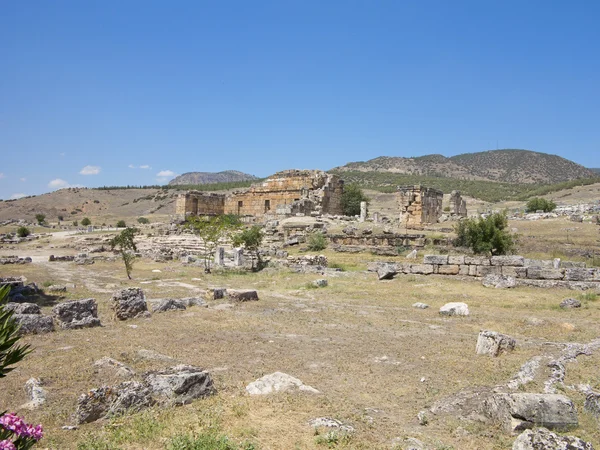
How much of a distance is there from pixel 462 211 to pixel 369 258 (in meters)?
18.7

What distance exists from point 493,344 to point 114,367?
553cm

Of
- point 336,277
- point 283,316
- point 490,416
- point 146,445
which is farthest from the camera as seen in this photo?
point 336,277

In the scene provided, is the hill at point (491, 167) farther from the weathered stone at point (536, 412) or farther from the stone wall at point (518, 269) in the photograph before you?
the weathered stone at point (536, 412)

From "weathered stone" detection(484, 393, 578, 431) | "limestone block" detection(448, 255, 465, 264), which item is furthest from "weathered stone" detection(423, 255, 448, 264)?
"weathered stone" detection(484, 393, 578, 431)

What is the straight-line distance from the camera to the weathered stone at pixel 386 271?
53.2 ft

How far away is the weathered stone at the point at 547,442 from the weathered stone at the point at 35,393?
4.82 metres

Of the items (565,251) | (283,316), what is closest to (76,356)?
(283,316)

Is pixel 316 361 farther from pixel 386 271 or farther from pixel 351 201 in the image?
pixel 351 201

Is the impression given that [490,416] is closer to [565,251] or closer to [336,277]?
[336,277]

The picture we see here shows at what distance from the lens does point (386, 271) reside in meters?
16.3

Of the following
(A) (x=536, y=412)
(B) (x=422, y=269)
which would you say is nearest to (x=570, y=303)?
(B) (x=422, y=269)

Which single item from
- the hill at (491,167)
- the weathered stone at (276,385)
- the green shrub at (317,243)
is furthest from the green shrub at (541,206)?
the hill at (491,167)

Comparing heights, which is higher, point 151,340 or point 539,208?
point 539,208

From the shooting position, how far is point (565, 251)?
2005 centimetres
